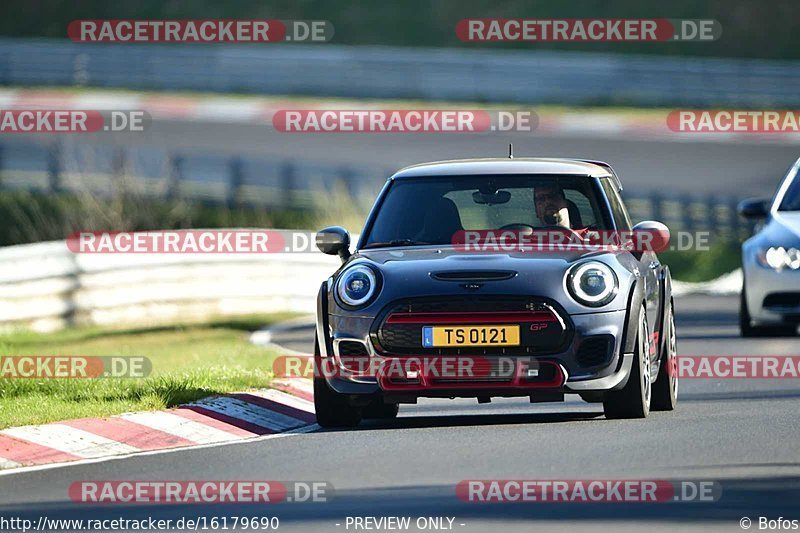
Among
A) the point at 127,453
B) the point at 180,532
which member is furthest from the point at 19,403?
the point at 180,532

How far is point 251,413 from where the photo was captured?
12414mm

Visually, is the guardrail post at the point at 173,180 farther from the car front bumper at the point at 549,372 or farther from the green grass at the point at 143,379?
the car front bumper at the point at 549,372

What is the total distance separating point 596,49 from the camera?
50.9m

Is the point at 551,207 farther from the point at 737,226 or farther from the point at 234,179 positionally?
the point at 234,179

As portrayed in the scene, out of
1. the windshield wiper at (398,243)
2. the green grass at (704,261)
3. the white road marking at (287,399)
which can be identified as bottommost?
the green grass at (704,261)

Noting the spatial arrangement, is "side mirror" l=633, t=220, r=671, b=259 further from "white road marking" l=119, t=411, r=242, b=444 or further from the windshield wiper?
"white road marking" l=119, t=411, r=242, b=444

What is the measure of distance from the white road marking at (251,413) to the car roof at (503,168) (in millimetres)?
1676

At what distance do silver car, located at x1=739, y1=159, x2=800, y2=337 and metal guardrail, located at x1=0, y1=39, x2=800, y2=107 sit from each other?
22968 mm

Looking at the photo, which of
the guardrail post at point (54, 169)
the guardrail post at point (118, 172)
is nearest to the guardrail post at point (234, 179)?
the guardrail post at point (118, 172)

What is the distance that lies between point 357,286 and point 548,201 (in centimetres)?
155

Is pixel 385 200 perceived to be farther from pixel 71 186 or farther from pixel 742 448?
pixel 71 186

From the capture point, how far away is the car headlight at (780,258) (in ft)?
57.1

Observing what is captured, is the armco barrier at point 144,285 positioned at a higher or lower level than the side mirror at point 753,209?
lower

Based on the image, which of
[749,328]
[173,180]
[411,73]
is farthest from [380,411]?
[411,73]
